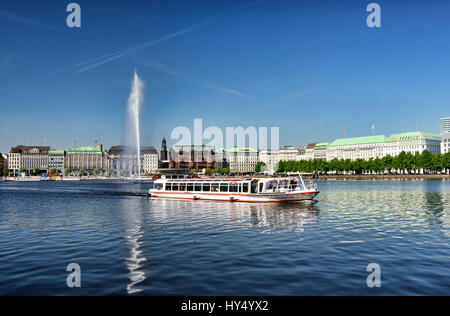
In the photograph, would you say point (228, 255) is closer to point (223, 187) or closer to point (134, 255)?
point (134, 255)

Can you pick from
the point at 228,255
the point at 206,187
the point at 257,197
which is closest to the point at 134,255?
the point at 228,255

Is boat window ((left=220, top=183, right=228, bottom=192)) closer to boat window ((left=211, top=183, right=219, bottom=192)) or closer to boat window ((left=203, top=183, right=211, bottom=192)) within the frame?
boat window ((left=211, top=183, right=219, bottom=192))

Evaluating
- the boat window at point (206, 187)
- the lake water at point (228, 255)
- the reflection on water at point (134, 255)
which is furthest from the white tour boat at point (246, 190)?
the reflection on water at point (134, 255)

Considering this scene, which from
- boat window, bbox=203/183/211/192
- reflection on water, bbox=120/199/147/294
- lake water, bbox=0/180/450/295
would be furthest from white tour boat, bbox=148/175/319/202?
reflection on water, bbox=120/199/147/294

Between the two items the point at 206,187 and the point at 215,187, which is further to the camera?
the point at 206,187

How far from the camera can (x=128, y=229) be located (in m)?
28.5

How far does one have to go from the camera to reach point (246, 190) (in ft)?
179

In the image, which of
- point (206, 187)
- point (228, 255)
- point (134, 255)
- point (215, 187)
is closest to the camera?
point (228, 255)

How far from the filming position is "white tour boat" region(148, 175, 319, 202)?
5097 centimetres

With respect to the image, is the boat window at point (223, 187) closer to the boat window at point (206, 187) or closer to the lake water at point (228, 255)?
the boat window at point (206, 187)

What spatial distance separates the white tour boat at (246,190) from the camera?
167 feet

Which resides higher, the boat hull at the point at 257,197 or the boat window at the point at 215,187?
the boat window at the point at 215,187

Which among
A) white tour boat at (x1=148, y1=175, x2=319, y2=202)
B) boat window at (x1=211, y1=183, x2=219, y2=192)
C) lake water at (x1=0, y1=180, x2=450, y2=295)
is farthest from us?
boat window at (x1=211, y1=183, x2=219, y2=192)
